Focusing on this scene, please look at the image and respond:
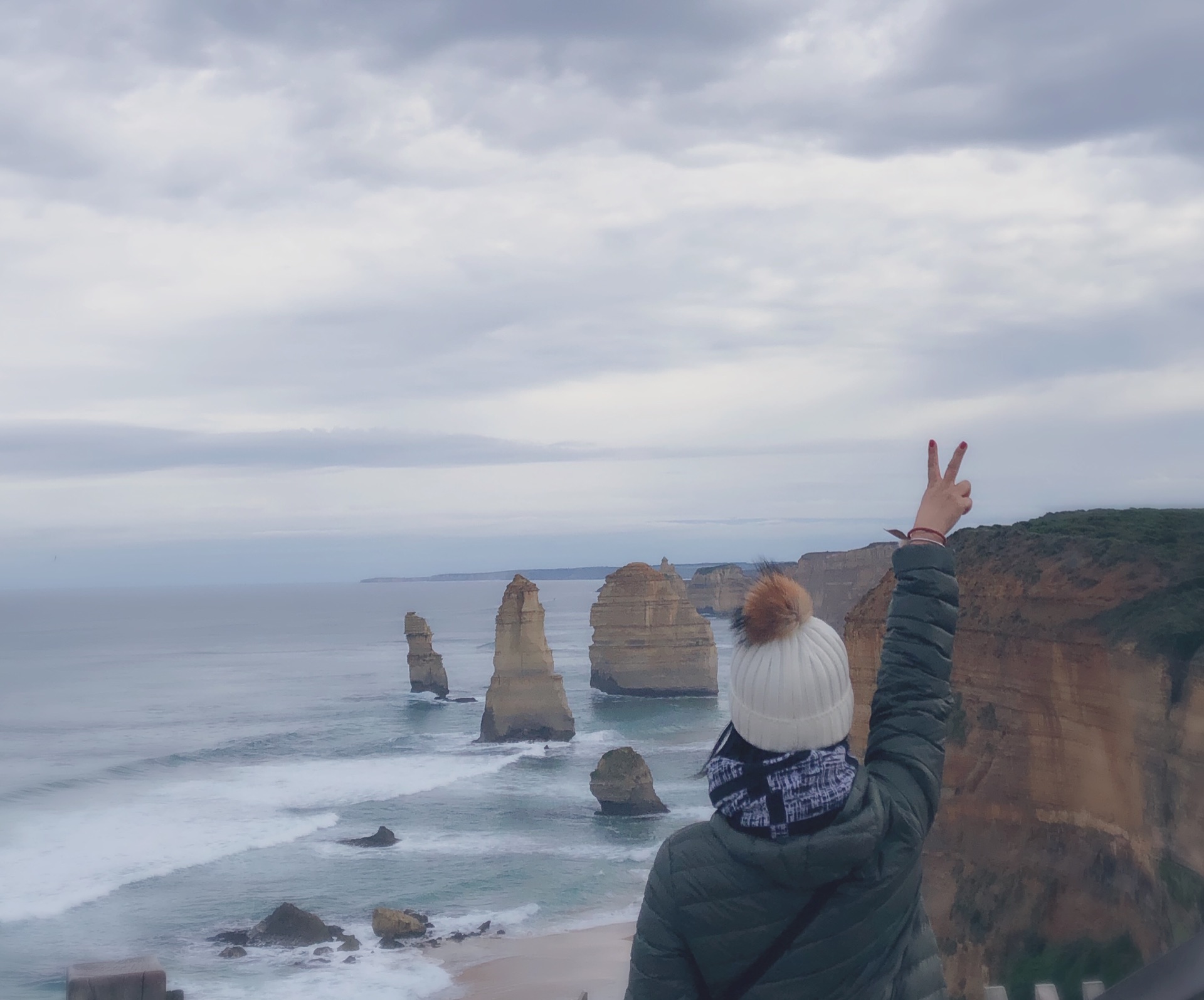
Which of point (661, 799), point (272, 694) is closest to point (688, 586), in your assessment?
point (272, 694)

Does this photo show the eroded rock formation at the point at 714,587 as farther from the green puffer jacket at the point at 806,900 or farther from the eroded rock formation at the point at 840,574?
the green puffer jacket at the point at 806,900

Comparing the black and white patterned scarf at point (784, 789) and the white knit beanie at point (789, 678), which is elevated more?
the white knit beanie at point (789, 678)

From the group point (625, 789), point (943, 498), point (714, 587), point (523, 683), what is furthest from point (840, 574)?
point (943, 498)

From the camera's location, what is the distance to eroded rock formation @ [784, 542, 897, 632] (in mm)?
69156

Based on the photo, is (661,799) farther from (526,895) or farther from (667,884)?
(667,884)

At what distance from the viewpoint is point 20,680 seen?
100 m

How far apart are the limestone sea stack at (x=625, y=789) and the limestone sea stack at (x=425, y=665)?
121ft

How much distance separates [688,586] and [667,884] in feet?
451

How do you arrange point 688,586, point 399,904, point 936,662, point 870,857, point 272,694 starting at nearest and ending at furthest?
point 870,857 → point 936,662 → point 399,904 → point 272,694 → point 688,586

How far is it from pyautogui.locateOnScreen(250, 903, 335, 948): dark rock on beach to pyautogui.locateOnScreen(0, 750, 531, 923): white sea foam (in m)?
7.29

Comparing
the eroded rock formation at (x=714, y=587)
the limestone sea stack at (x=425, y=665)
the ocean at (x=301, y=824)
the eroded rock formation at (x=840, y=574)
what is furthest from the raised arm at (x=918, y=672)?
the eroded rock formation at (x=714, y=587)

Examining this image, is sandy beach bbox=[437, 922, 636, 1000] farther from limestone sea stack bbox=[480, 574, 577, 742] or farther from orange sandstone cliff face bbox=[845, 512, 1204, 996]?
limestone sea stack bbox=[480, 574, 577, 742]

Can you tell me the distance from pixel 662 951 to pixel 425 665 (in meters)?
76.2

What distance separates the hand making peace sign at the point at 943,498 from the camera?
264 centimetres
